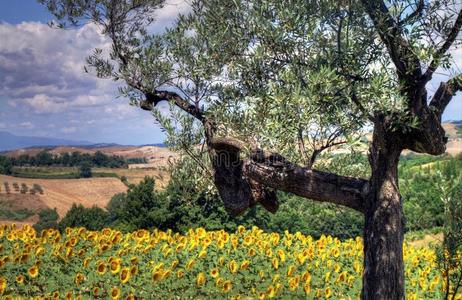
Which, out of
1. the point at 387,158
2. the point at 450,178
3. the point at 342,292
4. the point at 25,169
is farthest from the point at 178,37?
the point at 25,169

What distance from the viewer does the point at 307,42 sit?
20.5 ft

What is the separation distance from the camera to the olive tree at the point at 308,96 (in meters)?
6.03

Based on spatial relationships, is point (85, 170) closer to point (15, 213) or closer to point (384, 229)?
point (15, 213)

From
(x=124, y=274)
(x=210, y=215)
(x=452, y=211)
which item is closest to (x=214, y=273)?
(x=124, y=274)

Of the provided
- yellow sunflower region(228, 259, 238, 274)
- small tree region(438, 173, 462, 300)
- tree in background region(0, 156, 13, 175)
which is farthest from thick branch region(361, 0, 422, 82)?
tree in background region(0, 156, 13, 175)

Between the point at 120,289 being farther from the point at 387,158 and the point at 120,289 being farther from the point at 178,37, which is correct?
the point at 387,158

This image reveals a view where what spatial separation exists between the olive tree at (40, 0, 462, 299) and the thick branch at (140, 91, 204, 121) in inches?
0.8

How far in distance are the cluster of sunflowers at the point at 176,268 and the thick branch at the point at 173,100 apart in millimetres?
3161

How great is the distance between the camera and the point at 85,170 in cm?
13800

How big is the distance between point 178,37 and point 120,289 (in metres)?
4.88

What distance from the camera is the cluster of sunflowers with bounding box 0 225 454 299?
9898 mm

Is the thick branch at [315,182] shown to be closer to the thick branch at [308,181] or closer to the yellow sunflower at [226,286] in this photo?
the thick branch at [308,181]

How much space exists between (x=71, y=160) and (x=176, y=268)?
14929 centimetres

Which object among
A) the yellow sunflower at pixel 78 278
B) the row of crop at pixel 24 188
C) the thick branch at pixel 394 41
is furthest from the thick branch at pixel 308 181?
the row of crop at pixel 24 188
